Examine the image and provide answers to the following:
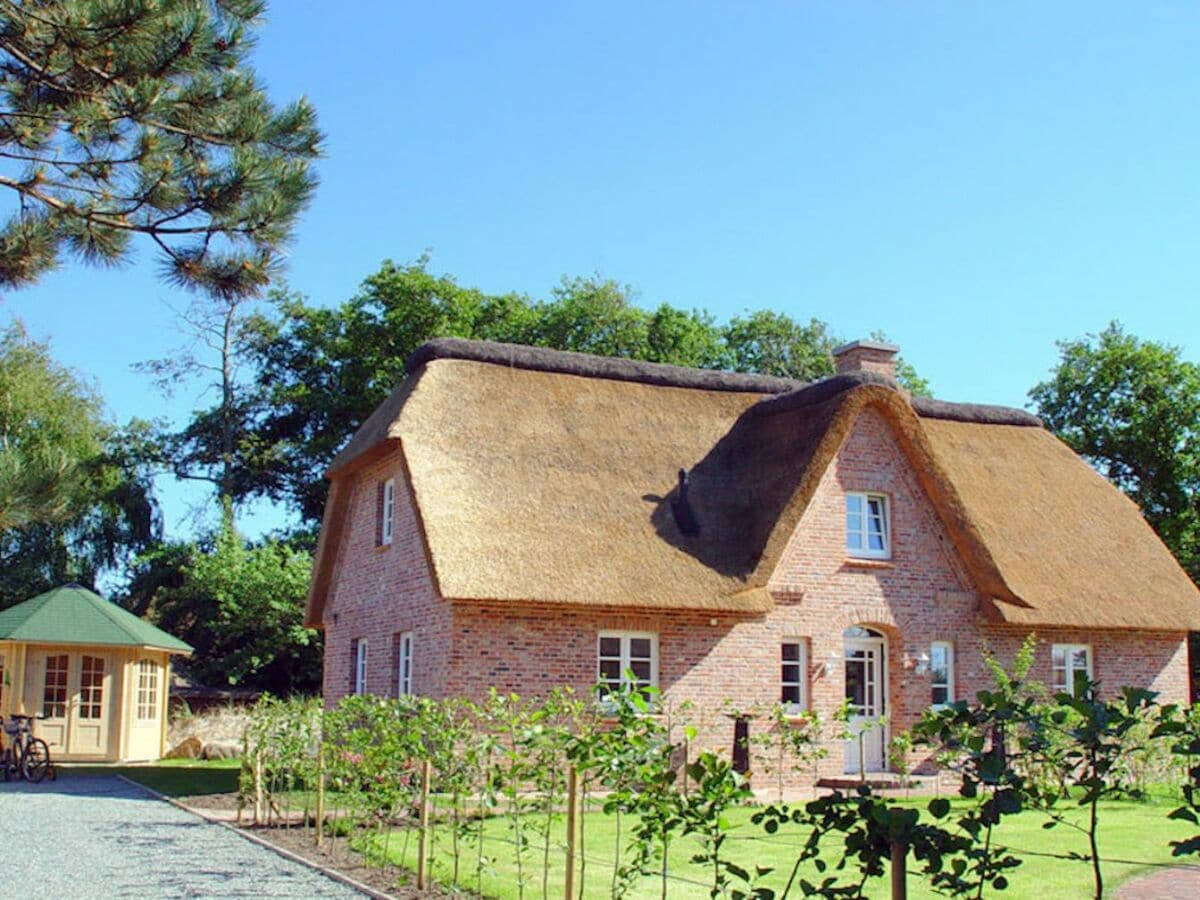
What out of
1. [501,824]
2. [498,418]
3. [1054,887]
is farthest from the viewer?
[498,418]

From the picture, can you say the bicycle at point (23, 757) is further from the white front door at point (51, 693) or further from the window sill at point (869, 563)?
the window sill at point (869, 563)

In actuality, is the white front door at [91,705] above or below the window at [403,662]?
below

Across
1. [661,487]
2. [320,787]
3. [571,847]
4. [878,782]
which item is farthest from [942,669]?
[571,847]

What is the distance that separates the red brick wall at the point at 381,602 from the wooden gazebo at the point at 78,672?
15.5 ft

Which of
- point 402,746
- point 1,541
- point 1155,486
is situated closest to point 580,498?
point 402,746

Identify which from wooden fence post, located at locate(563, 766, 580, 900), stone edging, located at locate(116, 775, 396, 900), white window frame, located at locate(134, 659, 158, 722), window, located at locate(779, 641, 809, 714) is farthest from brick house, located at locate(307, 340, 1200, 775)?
wooden fence post, located at locate(563, 766, 580, 900)

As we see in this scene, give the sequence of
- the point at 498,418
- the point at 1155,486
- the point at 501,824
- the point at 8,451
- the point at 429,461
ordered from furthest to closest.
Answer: the point at 1155,486
the point at 498,418
the point at 429,461
the point at 501,824
the point at 8,451

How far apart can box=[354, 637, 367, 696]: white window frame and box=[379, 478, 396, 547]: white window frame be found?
1.77 meters

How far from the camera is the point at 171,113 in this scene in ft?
28.0

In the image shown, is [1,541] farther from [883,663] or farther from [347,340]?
[883,663]

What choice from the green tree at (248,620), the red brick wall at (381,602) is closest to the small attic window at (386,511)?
the red brick wall at (381,602)

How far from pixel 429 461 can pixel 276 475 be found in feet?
71.8

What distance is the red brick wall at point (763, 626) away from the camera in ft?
58.8

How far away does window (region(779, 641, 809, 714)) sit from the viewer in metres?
19.7
